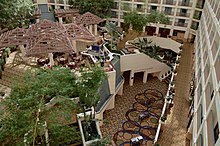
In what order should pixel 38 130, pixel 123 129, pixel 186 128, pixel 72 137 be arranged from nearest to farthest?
pixel 38 130 → pixel 72 137 → pixel 186 128 → pixel 123 129

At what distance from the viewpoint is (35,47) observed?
1953 cm

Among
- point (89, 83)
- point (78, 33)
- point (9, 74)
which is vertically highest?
point (78, 33)

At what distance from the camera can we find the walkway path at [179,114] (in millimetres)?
18391

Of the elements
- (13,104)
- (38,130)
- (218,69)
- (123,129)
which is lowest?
(123,129)

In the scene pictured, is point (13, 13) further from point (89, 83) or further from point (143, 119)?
point (143, 119)

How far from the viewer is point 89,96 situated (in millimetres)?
14117

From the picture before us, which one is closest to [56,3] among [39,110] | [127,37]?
[127,37]

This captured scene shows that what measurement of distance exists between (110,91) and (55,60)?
21.5ft

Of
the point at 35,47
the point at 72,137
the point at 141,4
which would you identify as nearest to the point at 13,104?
the point at 72,137

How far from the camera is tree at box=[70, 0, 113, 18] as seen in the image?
3328cm

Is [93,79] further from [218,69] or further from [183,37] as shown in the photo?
[183,37]

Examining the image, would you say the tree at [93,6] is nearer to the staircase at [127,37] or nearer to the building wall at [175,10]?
the building wall at [175,10]

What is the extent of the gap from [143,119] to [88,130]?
31.1 ft

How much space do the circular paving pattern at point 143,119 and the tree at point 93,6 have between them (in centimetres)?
1504
